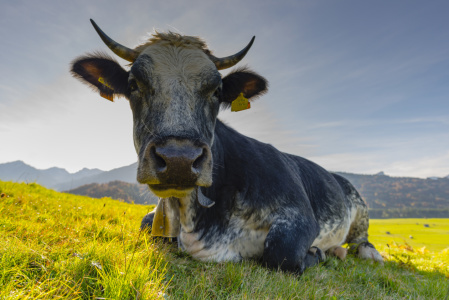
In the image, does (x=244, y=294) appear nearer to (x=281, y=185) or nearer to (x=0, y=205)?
(x=281, y=185)

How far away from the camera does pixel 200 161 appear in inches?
108

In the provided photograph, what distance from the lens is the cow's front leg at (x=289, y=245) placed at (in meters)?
3.33

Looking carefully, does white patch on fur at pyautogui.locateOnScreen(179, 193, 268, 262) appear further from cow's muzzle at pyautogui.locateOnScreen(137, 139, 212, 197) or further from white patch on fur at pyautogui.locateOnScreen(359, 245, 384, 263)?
white patch on fur at pyautogui.locateOnScreen(359, 245, 384, 263)

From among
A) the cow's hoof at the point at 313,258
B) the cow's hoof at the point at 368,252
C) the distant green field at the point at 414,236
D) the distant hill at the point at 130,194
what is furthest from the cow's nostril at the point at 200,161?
the distant green field at the point at 414,236

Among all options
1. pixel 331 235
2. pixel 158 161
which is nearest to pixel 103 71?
pixel 158 161

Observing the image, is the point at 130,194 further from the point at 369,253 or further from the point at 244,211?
the point at 244,211

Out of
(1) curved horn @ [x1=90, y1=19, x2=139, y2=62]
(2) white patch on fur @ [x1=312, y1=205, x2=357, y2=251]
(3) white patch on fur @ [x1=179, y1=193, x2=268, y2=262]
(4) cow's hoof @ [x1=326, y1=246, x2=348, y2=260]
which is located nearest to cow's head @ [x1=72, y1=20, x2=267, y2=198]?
(1) curved horn @ [x1=90, y1=19, x2=139, y2=62]

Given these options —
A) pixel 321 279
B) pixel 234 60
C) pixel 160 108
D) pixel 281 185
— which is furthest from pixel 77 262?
pixel 234 60

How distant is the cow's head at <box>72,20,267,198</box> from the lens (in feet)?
8.64

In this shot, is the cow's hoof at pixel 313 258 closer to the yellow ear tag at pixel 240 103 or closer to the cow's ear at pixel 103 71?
the yellow ear tag at pixel 240 103

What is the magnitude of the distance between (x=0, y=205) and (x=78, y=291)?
333cm

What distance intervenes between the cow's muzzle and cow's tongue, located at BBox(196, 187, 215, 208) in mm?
990

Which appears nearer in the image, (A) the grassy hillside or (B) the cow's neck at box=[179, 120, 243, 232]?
(A) the grassy hillside

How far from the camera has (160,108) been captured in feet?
10.3
